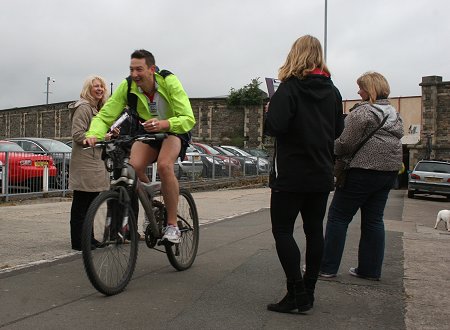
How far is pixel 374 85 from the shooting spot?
491 centimetres

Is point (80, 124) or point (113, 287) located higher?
point (80, 124)

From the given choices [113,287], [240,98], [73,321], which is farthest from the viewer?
[240,98]

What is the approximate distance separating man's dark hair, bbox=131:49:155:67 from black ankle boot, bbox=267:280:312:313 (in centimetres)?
217

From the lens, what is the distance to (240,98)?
44969 millimetres

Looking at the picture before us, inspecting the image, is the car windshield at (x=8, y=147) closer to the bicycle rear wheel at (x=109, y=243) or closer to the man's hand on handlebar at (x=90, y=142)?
the man's hand on handlebar at (x=90, y=142)

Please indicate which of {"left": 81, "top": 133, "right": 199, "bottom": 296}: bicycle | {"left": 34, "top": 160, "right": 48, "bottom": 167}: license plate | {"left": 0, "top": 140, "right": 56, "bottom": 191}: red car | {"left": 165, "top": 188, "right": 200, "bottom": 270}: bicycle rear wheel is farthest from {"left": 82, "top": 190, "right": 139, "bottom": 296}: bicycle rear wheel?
{"left": 34, "top": 160, "right": 48, "bottom": 167}: license plate

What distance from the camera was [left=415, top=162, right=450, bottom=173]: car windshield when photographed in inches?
885

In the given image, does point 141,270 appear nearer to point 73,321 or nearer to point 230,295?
point 230,295

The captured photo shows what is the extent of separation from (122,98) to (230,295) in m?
1.97

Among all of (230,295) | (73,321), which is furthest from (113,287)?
(230,295)

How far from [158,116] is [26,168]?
7890mm

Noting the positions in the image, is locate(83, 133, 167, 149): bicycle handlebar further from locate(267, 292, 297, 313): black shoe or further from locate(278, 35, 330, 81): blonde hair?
locate(267, 292, 297, 313): black shoe

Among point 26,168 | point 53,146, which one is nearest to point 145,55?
point 26,168

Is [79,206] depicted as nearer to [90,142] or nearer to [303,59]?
[90,142]
